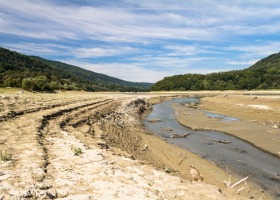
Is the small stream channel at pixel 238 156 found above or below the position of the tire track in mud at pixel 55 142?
below

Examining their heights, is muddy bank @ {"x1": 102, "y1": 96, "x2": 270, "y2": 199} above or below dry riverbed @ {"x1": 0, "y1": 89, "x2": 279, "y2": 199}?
below

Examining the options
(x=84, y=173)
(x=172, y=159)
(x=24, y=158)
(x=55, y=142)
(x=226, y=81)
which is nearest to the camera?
(x=84, y=173)

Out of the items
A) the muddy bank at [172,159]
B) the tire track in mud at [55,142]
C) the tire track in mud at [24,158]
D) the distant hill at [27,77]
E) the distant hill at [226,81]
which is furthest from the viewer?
the distant hill at [226,81]

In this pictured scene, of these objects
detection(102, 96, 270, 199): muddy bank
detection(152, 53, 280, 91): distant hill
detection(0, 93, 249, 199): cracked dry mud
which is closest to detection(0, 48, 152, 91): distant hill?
detection(102, 96, 270, 199): muddy bank

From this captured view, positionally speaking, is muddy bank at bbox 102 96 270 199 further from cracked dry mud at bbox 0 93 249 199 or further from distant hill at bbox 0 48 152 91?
distant hill at bbox 0 48 152 91

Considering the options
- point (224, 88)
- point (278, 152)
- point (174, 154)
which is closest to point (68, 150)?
point (174, 154)

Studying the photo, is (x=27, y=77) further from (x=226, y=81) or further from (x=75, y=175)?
(x=226, y=81)

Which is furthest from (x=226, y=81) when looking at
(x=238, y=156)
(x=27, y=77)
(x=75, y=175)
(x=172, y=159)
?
(x=75, y=175)

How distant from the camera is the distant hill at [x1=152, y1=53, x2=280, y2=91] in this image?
5369 inches

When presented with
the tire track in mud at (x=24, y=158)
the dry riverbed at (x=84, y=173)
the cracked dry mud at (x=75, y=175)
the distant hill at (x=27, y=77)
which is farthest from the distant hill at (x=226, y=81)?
the cracked dry mud at (x=75, y=175)

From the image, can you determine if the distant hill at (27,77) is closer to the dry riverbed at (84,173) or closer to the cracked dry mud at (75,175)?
the dry riverbed at (84,173)

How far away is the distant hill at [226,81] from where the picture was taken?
13638cm

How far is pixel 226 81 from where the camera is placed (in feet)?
504

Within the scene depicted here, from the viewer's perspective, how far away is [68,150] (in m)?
11.0
